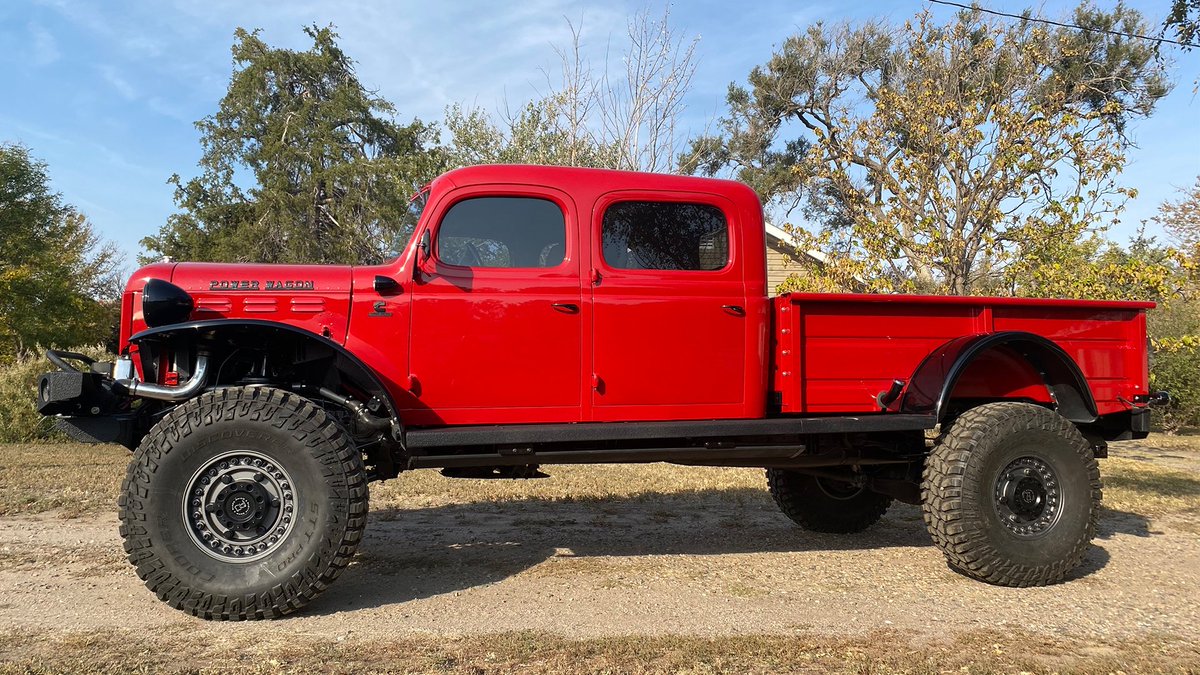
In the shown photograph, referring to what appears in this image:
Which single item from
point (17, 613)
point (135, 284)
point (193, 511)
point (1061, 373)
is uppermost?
point (135, 284)

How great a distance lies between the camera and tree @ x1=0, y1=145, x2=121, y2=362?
19.0 m

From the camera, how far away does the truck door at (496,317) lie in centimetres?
416

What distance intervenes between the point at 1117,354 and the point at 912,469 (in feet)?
4.77

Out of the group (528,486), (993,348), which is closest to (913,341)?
(993,348)

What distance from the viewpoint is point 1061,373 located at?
4.90 meters

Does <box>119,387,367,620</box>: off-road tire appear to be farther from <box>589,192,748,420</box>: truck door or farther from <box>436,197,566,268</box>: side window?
<box>589,192,748,420</box>: truck door

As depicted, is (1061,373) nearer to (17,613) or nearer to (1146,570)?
(1146,570)

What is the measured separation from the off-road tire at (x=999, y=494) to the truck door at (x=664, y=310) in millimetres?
1224

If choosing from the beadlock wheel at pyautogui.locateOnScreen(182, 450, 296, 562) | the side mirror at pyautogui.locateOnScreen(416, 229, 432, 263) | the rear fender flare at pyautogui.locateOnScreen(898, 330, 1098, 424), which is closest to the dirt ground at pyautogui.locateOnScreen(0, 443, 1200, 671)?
the beadlock wheel at pyautogui.locateOnScreen(182, 450, 296, 562)

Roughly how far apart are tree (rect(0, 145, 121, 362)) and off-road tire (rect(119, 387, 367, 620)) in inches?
705

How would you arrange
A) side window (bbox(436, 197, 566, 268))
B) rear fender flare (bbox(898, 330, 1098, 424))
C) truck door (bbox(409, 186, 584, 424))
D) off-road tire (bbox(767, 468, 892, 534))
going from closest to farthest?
truck door (bbox(409, 186, 584, 424)), side window (bbox(436, 197, 566, 268)), rear fender flare (bbox(898, 330, 1098, 424)), off-road tire (bbox(767, 468, 892, 534))

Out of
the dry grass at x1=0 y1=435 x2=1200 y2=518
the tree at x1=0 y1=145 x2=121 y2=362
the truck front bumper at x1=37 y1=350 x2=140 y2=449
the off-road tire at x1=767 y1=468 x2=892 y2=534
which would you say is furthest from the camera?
the tree at x1=0 y1=145 x2=121 y2=362

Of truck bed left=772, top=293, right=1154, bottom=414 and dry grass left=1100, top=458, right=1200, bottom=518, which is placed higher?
truck bed left=772, top=293, right=1154, bottom=414

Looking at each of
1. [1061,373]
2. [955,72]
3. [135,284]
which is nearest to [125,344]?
[135,284]
